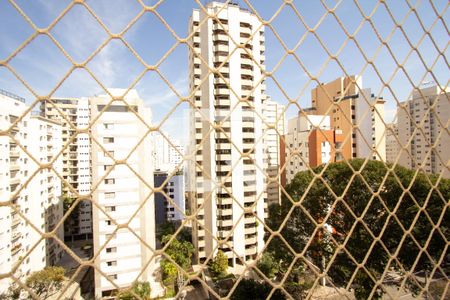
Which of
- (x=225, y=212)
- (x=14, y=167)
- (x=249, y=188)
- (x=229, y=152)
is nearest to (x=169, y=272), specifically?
(x=225, y=212)

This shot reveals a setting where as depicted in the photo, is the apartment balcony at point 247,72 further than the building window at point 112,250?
Yes

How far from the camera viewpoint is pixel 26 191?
468cm

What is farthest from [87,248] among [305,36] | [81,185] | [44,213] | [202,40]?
[305,36]

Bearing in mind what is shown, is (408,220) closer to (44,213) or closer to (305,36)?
(305,36)

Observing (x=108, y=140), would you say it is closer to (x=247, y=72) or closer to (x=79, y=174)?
(x=247, y=72)

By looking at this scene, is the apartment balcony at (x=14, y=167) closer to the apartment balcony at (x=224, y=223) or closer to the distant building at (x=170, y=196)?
the apartment balcony at (x=224, y=223)

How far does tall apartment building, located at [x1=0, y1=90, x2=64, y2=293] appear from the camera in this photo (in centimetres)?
337

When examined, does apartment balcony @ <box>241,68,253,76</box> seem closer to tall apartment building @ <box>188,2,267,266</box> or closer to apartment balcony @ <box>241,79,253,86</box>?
tall apartment building @ <box>188,2,267,266</box>

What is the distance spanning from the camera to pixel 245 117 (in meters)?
5.34

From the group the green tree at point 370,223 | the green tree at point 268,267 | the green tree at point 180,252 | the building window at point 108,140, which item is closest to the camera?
the green tree at point 370,223

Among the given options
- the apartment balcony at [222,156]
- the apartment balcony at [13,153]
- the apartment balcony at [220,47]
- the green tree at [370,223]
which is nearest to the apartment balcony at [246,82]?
the apartment balcony at [220,47]

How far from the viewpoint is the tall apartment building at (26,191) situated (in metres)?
3.37

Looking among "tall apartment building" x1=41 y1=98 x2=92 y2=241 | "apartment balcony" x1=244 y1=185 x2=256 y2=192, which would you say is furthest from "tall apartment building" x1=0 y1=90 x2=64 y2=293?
"apartment balcony" x1=244 y1=185 x2=256 y2=192

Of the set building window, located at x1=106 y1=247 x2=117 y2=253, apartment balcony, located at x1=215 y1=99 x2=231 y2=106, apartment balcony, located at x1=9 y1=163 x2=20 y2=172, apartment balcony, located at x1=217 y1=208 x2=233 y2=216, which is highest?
apartment balcony, located at x1=215 y1=99 x2=231 y2=106
